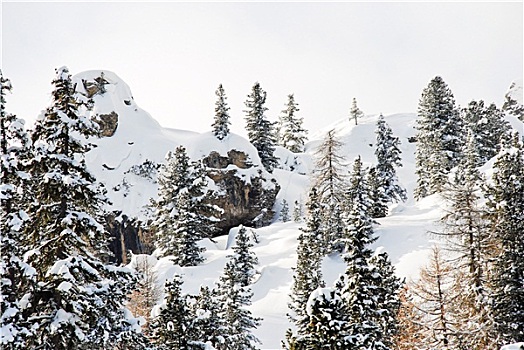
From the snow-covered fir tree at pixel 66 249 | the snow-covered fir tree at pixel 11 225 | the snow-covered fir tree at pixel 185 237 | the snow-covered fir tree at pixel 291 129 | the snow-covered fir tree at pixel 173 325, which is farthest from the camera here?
the snow-covered fir tree at pixel 291 129

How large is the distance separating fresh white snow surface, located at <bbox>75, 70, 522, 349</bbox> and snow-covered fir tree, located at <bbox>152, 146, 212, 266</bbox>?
48.4 inches

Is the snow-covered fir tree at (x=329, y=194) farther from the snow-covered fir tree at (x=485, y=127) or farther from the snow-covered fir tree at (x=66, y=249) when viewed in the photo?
the snow-covered fir tree at (x=66, y=249)

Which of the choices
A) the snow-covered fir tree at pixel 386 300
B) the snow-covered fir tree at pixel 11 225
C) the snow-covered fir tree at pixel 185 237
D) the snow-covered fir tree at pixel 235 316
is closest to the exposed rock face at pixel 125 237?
the snow-covered fir tree at pixel 185 237

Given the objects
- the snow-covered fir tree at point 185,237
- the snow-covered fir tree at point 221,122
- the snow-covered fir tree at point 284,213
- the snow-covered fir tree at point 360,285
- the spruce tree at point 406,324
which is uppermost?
the snow-covered fir tree at point 221,122

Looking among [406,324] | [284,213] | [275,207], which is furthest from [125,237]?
[406,324]

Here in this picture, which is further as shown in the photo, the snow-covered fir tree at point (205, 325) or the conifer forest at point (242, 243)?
the snow-covered fir tree at point (205, 325)

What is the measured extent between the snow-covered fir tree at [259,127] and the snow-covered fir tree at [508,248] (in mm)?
43116

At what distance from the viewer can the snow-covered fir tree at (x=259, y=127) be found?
60.7 metres

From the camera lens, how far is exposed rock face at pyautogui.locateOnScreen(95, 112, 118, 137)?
58500 millimetres

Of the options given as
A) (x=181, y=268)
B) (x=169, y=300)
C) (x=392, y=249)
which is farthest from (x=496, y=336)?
(x=181, y=268)

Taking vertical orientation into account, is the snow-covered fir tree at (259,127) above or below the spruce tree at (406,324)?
above

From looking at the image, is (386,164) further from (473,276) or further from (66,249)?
(66,249)

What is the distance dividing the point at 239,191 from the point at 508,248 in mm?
38102

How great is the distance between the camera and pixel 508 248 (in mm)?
17984
